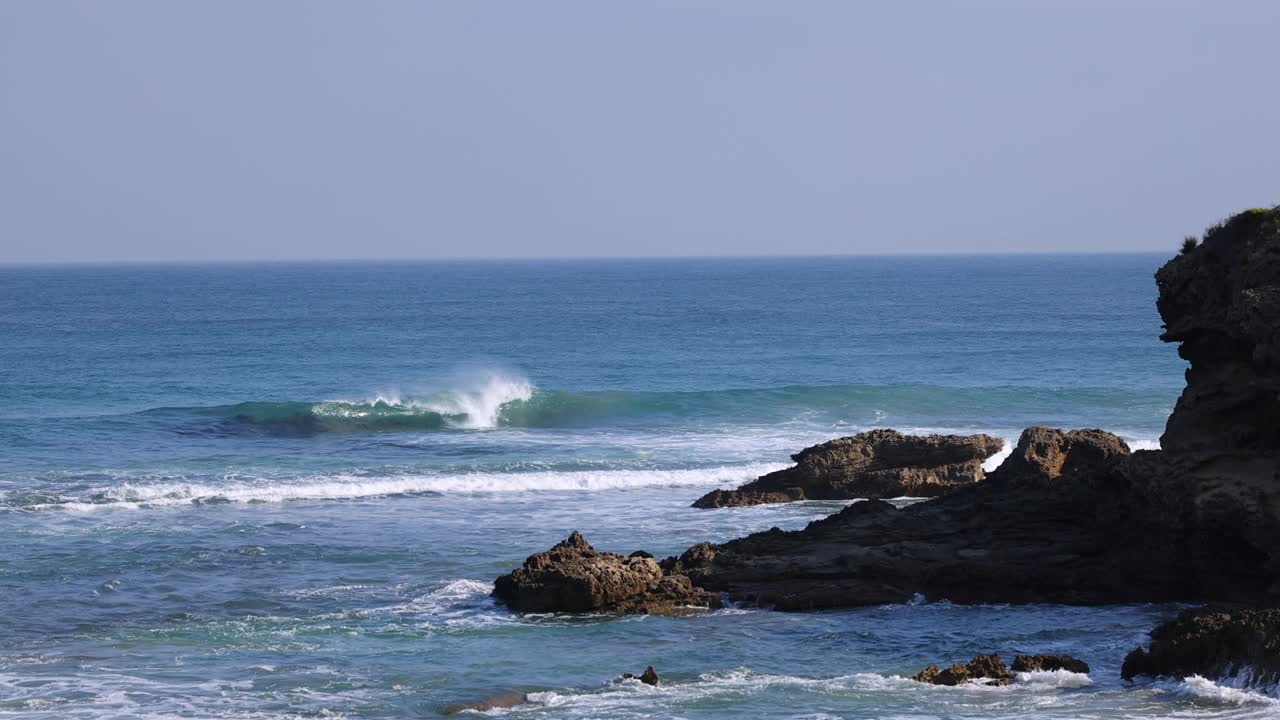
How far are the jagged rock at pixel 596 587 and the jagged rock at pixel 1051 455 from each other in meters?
5.10

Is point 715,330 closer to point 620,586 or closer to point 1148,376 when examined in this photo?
point 1148,376

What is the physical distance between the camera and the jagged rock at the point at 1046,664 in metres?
17.4

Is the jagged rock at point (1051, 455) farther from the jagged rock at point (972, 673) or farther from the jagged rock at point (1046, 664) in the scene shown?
the jagged rock at point (972, 673)

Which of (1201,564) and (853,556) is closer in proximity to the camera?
(1201,564)

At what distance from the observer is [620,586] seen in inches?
814

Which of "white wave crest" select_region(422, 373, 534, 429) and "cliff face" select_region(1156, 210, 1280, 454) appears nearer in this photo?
"cliff face" select_region(1156, 210, 1280, 454)

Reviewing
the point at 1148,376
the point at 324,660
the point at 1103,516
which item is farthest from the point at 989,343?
the point at 324,660

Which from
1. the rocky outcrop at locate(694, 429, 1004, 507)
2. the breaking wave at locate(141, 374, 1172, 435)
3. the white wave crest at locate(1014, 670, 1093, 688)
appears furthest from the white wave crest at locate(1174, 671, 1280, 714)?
the breaking wave at locate(141, 374, 1172, 435)

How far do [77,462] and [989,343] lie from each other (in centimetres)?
4622

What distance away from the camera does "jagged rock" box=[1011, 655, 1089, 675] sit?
57.2 feet

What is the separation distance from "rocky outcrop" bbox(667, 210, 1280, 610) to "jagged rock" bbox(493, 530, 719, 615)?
577mm

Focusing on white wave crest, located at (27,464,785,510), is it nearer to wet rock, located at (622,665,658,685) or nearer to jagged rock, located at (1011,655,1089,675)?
wet rock, located at (622,665,658,685)

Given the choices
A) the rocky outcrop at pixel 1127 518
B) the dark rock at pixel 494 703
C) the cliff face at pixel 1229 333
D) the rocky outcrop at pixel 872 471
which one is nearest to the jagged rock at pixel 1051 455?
the rocky outcrop at pixel 1127 518

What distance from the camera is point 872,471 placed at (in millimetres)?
29844
